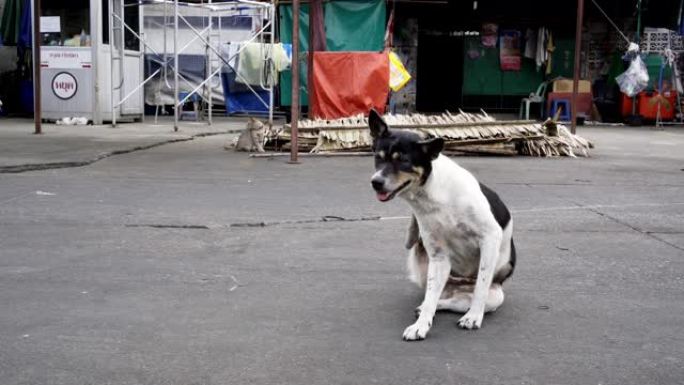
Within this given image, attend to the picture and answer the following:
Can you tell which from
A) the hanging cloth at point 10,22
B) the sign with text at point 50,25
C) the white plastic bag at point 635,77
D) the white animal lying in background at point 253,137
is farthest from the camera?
the white plastic bag at point 635,77

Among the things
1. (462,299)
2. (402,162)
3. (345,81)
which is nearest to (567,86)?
(345,81)

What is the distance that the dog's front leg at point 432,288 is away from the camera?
394cm

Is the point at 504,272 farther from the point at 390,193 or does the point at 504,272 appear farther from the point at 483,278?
the point at 390,193

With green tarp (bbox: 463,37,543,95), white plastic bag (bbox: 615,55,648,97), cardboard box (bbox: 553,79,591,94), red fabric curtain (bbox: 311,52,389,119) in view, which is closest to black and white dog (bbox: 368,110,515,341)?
red fabric curtain (bbox: 311,52,389,119)

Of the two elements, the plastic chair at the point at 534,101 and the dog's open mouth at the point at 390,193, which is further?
the plastic chair at the point at 534,101

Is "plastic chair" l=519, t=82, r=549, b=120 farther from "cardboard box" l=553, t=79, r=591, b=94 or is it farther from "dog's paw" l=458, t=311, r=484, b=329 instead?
"dog's paw" l=458, t=311, r=484, b=329

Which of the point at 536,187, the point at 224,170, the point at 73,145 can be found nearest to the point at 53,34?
the point at 73,145

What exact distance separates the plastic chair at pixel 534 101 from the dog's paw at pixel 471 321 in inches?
718

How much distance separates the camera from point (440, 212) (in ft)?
13.0

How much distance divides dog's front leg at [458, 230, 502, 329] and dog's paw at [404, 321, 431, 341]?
0.83 feet

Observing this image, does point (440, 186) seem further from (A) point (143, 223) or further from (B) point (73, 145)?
(B) point (73, 145)

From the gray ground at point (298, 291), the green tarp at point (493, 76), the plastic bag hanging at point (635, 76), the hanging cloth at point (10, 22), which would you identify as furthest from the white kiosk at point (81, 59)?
the plastic bag hanging at point (635, 76)

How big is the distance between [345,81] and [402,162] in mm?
13036

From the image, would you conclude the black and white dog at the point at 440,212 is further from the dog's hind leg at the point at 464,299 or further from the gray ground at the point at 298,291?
the gray ground at the point at 298,291
